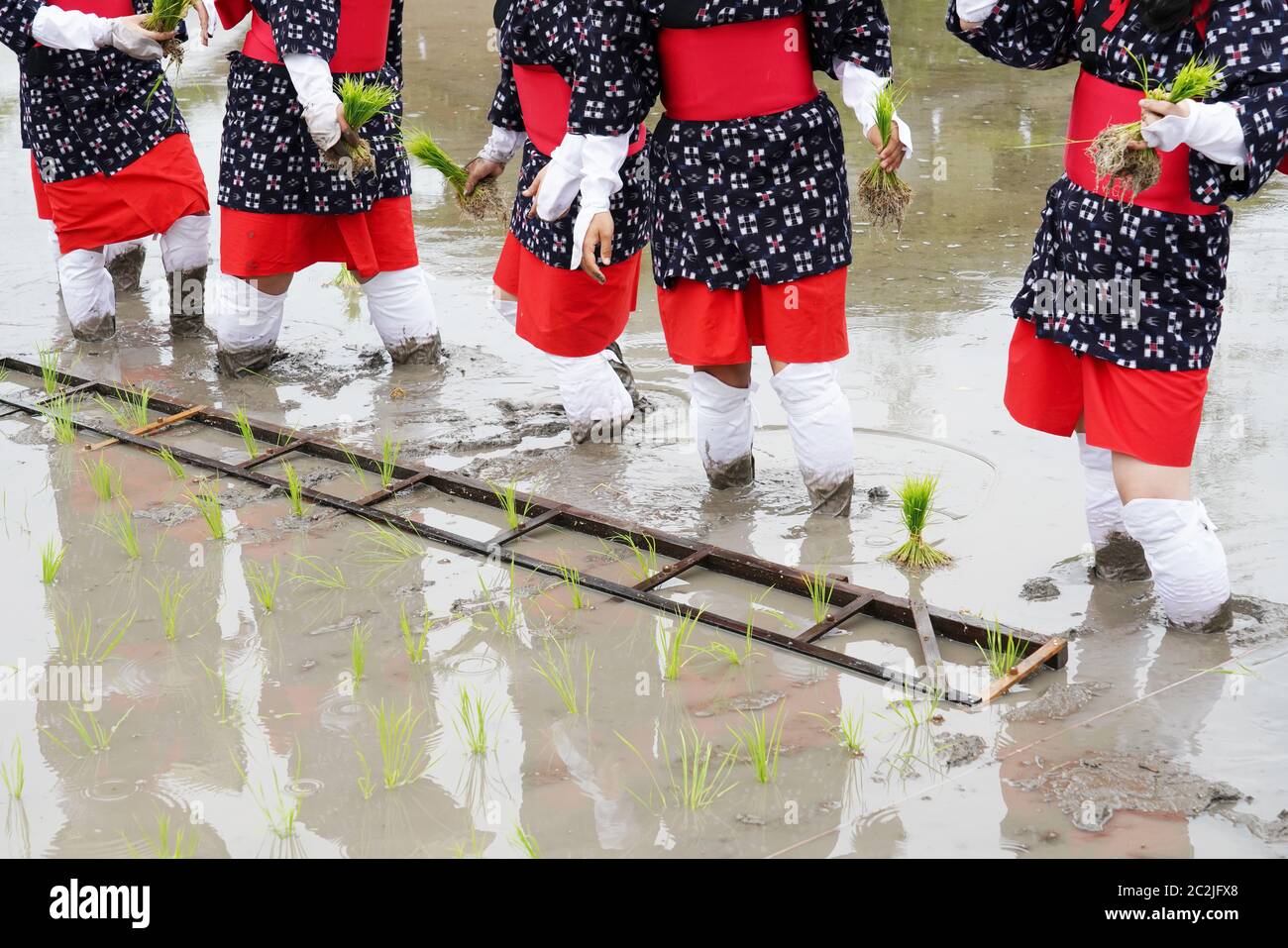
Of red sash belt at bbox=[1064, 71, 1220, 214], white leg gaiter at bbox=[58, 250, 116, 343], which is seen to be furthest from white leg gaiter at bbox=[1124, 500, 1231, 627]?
white leg gaiter at bbox=[58, 250, 116, 343]

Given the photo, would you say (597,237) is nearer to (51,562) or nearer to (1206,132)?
(1206,132)

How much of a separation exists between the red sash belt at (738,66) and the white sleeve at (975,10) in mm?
425

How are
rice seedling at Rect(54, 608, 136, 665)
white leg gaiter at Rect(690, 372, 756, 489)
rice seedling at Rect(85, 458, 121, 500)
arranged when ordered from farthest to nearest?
rice seedling at Rect(85, 458, 121, 500) → white leg gaiter at Rect(690, 372, 756, 489) → rice seedling at Rect(54, 608, 136, 665)

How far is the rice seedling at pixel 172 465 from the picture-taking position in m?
3.99

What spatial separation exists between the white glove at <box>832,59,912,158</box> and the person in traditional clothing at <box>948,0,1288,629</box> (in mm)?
301

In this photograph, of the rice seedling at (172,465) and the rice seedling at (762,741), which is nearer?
the rice seedling at (762,741)

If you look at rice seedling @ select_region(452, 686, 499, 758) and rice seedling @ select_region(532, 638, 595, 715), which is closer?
rice seedling @ select_region(452, 686, 499, 758)

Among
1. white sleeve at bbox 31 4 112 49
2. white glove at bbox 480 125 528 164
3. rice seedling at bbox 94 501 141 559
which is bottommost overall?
rice seedling at bbox 94 501 141 559

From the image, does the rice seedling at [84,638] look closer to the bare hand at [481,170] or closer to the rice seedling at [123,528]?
the rice seedling at [123,528]

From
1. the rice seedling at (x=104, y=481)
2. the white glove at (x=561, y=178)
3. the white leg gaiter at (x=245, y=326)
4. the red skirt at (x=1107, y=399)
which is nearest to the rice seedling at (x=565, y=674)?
the white glove at (x=561, y=178)

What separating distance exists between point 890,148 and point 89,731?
6.99ft

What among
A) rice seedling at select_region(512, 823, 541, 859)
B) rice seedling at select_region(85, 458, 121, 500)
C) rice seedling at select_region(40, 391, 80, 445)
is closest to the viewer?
rice seedling at select_region(512, 823, 541, 859)

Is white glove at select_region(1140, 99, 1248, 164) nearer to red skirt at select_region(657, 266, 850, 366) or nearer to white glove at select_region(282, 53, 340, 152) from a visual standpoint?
red skirt at select_region(657, 266, 850, 366)

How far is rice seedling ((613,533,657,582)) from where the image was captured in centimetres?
338
